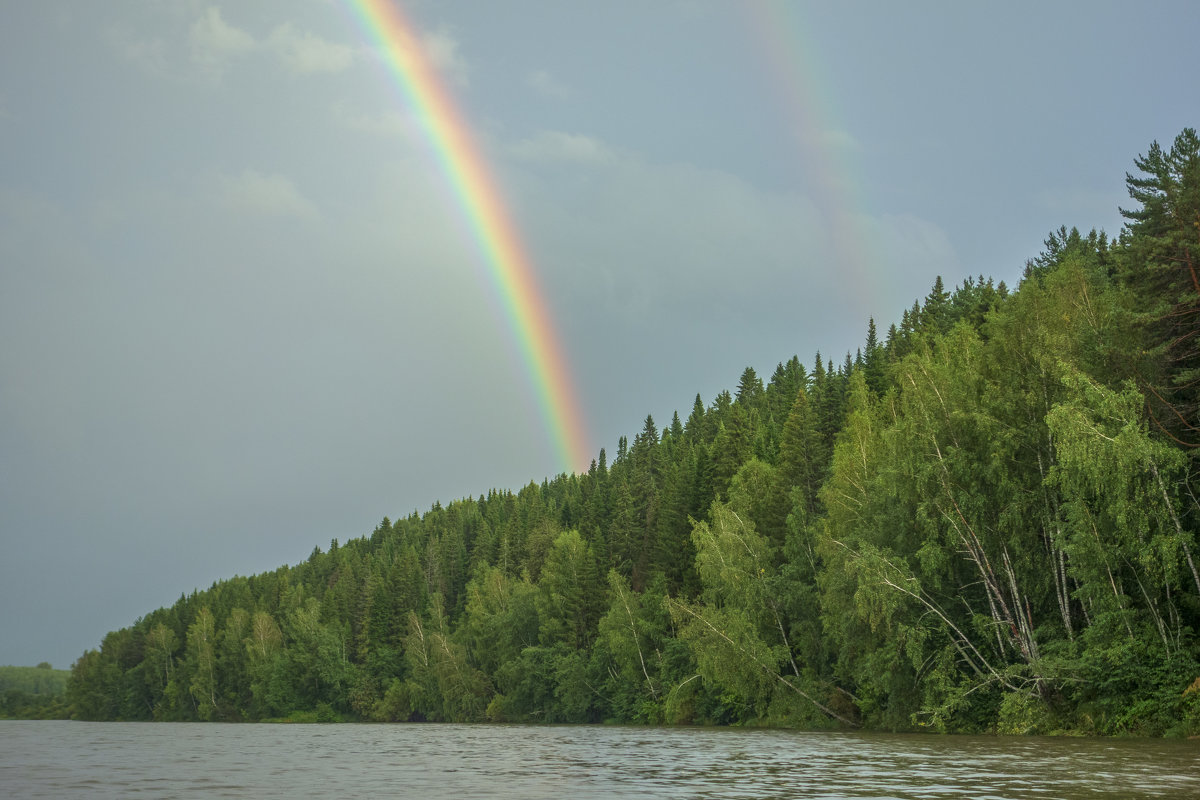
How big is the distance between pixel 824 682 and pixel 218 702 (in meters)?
123

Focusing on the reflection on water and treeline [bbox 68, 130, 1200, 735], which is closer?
the reflection on water

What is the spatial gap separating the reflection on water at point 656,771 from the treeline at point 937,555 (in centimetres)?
533

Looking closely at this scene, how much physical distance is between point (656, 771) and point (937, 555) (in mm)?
22103

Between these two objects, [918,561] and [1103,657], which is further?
[918,561]

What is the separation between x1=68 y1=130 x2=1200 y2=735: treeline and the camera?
36938mm

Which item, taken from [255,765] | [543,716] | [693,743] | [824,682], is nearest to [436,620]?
[543,716]

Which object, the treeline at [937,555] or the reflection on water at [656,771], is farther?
the treeline at [937,555]

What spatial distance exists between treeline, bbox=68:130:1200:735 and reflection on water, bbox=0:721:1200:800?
533 centimetres

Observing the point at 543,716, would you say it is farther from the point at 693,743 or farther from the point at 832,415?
the point at 693,743

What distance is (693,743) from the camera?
4478cm

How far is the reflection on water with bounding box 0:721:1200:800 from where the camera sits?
21047 millimetres

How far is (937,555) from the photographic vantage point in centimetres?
4462

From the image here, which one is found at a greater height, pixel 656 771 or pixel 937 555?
pixel 937 555

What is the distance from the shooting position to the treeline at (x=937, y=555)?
36938 mm
